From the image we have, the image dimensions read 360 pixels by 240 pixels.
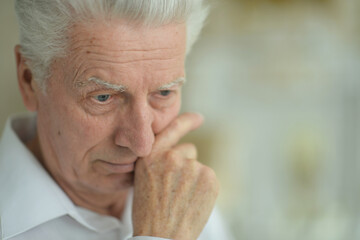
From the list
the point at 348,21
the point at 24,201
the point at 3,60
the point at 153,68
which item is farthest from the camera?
the point at 348,21

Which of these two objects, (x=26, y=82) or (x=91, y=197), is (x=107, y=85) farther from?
(x=91, y=197)

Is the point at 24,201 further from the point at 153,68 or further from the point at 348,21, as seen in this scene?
the point at 348,21

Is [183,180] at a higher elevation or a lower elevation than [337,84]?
lower

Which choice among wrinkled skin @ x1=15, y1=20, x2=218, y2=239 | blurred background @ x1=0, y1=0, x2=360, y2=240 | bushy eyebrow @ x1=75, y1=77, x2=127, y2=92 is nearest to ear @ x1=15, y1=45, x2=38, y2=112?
wrinkled skin @ x1=15, y1=20, x2=218, y2=239

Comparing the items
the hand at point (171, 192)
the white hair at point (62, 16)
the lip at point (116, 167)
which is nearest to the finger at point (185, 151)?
the hand at point (171, 192)

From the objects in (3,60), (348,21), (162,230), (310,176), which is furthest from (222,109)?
(162,230)

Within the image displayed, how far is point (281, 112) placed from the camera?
3.30 meters

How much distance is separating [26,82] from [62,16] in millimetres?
317

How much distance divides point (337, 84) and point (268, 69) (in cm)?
57

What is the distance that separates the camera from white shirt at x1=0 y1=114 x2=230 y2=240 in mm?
1218

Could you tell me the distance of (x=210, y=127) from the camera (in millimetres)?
3328

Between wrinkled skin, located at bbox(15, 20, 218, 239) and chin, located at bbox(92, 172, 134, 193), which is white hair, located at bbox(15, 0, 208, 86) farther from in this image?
chin, located at bbox(92, 172, 134, 193)

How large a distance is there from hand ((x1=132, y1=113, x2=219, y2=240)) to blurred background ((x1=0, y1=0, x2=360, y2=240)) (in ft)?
6.33

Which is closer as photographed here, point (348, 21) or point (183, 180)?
point (183, 180)
